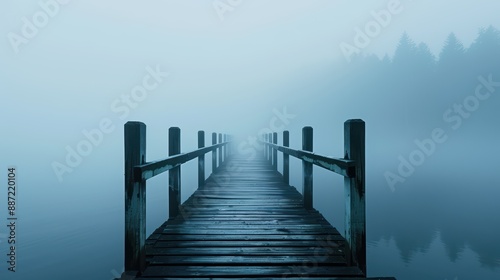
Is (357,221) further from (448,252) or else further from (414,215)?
(414,215)

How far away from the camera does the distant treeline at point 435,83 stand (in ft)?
233

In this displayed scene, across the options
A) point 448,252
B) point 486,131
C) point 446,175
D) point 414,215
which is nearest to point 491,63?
point 486,131

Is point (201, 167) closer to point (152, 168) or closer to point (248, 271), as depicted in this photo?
point (152, 168)

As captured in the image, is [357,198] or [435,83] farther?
[435,83]

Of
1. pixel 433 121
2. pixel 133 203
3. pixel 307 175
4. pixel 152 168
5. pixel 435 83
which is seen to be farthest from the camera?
pixel 435 83

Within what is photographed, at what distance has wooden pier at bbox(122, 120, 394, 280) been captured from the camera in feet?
8.86

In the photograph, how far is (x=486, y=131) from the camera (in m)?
70.7

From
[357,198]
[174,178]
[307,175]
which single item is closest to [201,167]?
[174,178]

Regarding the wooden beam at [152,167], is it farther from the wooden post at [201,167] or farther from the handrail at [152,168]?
the wooden post at [201,167]

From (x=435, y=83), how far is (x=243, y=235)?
84.9m

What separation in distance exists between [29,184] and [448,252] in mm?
30222

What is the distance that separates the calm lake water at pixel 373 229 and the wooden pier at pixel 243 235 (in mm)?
6653

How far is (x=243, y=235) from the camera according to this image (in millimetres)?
3975

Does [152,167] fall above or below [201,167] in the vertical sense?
above
